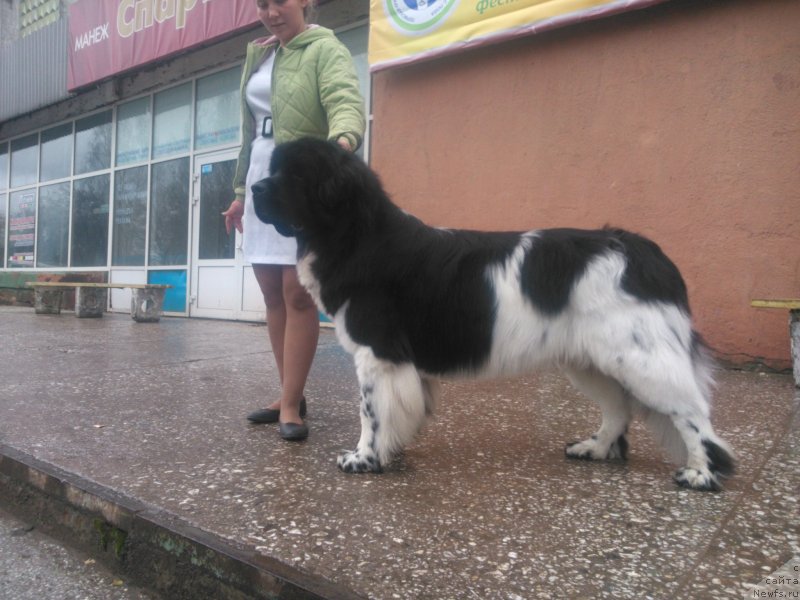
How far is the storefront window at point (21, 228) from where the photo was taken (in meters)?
13.9

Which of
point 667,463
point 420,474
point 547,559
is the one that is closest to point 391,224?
point 420,474

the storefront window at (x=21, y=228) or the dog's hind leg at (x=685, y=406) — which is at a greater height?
the storefront window at (x=21, y=228)

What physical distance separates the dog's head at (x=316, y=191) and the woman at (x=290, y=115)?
1.22 feet

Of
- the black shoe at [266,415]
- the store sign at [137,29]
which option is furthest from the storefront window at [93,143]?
the black shoe at [266,415]

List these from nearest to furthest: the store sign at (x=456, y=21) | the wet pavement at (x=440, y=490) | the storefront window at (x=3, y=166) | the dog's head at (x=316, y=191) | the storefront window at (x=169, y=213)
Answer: the wet pavement at (x=440, y=490), the dog's head at (x=316, y=191), the store sign at (x=456, y=21), the storefront window at (x=169, y=213), the storefront window at (x=3, y=166)

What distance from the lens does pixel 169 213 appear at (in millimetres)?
10656

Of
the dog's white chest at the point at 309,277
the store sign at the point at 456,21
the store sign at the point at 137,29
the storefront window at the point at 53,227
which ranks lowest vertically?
the dog's white chest at the point at 309,277

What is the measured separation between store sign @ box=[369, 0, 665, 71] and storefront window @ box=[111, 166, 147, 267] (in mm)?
6299

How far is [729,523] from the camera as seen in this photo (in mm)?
2021

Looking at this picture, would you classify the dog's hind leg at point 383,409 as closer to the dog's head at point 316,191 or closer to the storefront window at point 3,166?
the dog's head at point 316,191

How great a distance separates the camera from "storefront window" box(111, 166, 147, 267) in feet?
36.7

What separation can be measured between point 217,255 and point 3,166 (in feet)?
29.8

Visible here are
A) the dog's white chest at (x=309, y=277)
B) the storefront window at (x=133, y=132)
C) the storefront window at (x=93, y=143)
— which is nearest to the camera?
the dog's white chest at (x=309, y=277)

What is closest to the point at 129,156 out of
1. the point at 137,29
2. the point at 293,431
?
the point at 137,29
